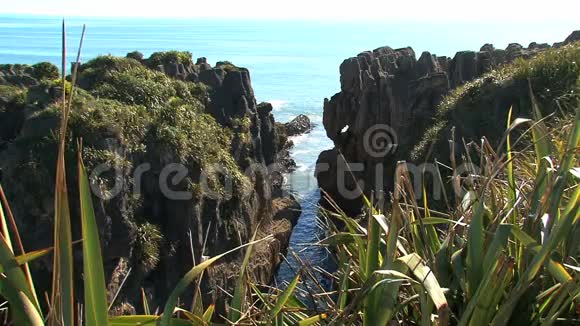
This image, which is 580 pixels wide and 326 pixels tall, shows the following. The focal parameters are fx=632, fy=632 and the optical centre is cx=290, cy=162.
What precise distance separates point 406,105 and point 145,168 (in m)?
Answer: 16.3

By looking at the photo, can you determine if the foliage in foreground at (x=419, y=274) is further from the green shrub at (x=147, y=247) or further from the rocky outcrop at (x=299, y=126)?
the rocky outcrop at (x=299, y=126)

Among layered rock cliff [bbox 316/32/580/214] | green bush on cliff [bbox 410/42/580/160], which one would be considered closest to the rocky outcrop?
layered rock cliff [bbox 316/32/580/214]

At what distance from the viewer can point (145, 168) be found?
1928 centimetres

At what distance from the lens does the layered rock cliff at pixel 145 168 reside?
16.8 metres

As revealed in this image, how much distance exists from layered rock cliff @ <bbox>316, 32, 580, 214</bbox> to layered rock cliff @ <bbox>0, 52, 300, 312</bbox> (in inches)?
223

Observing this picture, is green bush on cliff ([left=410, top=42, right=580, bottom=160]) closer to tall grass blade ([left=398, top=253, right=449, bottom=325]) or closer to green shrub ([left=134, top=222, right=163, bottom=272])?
green shrub ([left=134, top=222, right=163, bottom=272])

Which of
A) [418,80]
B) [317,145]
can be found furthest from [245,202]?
[317,145]

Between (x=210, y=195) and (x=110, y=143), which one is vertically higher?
(x=110, y=143)

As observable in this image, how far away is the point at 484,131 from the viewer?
19719mm

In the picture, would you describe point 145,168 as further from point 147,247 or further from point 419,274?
point 419,274

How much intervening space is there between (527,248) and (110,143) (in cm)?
1670

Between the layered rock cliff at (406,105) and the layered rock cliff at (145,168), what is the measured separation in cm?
567

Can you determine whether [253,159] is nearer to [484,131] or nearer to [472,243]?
[484,131]

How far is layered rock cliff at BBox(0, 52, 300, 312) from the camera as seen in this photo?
16.8 meters
